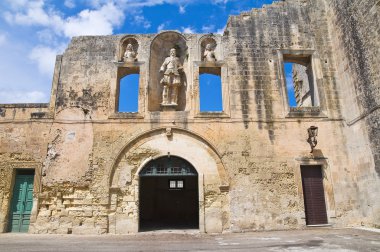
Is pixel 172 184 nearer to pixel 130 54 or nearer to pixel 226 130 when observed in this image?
pixel 226 130

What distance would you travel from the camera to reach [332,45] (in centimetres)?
1119

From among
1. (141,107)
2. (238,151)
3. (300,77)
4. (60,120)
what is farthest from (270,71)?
(60,120)

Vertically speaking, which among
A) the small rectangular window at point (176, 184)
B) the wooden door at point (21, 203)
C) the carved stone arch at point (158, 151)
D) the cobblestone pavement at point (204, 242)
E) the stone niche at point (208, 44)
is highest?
the stone niche at point (208, 44)

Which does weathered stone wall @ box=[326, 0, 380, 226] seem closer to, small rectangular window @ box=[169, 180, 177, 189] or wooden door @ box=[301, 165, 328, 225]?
wooden door @ box=[301, 165, 328, 225]

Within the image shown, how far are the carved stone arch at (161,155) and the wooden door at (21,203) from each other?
107 inches

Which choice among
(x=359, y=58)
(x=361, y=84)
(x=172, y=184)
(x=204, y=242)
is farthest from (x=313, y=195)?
(x=172, y=184)

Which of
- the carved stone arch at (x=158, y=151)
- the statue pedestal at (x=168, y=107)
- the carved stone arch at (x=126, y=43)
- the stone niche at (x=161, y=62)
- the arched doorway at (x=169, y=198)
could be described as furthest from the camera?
the arched doorway at (x=169, y=198)

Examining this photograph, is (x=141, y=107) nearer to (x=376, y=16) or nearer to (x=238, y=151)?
(x=238, y=151)

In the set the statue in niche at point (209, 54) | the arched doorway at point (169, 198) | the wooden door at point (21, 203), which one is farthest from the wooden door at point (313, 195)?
the wooden door at point (21, 203)

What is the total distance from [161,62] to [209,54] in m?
1.91

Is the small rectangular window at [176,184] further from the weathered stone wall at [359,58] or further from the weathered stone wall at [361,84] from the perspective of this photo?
the weathered stone wall at [359,58]

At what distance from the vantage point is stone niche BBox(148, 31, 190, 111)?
1108cm

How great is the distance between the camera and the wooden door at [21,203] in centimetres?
959

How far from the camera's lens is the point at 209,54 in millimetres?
11227
